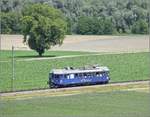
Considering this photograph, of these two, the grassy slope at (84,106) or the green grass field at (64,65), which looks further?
the green grass field at (64,65)

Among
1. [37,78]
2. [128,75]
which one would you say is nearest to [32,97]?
[37,78]

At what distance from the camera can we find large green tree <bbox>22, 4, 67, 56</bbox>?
157 feet

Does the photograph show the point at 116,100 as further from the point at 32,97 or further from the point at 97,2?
the point at 97,2

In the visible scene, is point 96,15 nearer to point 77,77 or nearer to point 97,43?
Result: point 97,43

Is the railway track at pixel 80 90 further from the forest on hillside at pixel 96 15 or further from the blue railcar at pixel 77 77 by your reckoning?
the forest on hillside at pixel 96 15

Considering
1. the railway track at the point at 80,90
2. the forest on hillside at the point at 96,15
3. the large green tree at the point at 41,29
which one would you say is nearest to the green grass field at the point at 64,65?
the railway track at the point at 80,90

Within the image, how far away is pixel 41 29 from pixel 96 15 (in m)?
21.7

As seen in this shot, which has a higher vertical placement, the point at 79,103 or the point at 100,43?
the point at 79,103

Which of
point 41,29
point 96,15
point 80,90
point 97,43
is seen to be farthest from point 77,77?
point 96,15

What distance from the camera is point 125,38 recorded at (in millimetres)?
59031

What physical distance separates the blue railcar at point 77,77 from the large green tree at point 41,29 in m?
19.4

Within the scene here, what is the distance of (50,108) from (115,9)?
50840 millimetres

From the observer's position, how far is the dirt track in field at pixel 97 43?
174ft

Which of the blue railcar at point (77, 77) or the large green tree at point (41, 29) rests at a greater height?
the blue railcar at point (77, 77)
